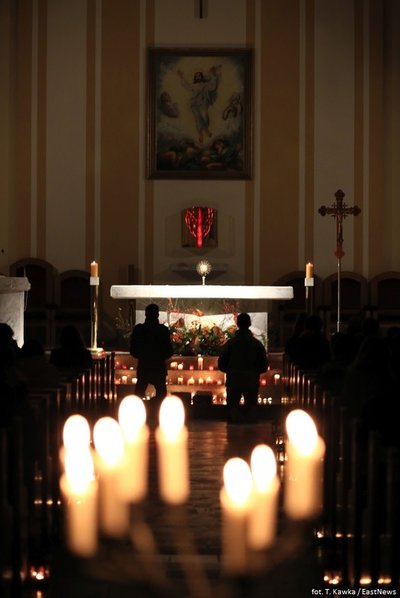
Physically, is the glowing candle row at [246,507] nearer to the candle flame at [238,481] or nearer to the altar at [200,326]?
the candle flame at [238,481]

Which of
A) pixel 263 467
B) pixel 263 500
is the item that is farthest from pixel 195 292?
pixel 263 500

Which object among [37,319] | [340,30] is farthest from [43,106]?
[340,30]

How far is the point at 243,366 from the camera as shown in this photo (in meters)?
10.9

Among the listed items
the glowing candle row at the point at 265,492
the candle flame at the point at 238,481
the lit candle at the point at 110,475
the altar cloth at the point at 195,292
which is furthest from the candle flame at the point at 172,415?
the candle flame at the point at 238,481

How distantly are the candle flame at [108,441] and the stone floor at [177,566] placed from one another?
4.99ft

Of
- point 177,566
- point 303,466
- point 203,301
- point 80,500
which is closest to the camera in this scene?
point 177,566

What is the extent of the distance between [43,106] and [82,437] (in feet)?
35.2

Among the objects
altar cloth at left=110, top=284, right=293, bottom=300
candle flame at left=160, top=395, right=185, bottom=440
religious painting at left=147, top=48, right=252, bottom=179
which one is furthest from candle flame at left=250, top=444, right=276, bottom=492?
religious painting at left=147, top=48, right=252, bottom=179

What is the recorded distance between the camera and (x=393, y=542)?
166 inches

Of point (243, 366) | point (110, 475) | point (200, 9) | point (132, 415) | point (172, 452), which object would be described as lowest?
point (172, 452)

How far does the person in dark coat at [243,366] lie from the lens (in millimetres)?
10922

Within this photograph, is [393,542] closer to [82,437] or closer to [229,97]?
[82,437]

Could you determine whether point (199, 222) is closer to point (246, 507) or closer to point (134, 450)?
point (134, 450)

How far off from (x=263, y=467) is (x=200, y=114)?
405 inches
